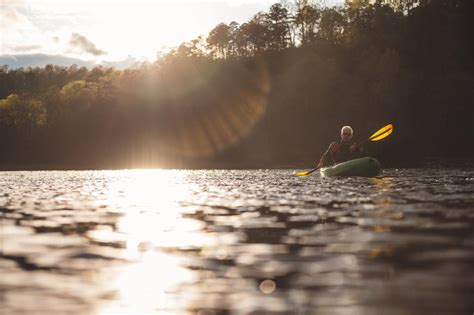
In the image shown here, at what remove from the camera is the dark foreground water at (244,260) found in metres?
4.88

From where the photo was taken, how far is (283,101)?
76.4 metres

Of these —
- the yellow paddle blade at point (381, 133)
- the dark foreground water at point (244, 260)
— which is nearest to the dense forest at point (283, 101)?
the yellow paddle blade at point (381, 133)

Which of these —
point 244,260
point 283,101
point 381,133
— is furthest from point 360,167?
point 283,101

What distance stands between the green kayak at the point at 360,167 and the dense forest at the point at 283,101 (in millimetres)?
38197

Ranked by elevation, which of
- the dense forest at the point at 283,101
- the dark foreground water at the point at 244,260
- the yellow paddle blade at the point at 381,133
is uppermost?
the dense forest at the point at 283,101

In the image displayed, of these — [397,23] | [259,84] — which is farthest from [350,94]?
[397,23]

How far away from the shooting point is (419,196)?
1457 cm

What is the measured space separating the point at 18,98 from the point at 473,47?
3007 inches

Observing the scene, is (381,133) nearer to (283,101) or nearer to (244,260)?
(244,260)

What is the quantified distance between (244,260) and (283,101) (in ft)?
231

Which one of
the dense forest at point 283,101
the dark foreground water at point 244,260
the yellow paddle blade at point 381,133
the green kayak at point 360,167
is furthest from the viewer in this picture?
the dense forest at point 283,101

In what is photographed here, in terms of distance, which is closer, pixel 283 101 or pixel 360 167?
pixel 360 167

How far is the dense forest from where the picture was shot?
74688 millimetres

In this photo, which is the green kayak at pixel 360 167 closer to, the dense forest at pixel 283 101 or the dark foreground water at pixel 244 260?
the dark foreground water at pixel 244 260
